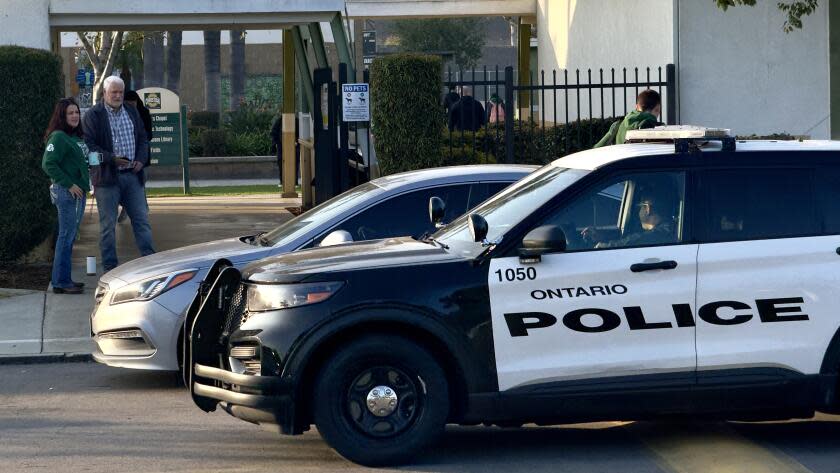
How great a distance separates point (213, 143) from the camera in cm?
3130

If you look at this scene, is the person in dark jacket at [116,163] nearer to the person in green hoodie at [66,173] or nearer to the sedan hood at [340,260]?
the person in green hoodie at [66,173]

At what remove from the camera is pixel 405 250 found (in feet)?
22.3

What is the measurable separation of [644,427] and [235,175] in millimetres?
23352

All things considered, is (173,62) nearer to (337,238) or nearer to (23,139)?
(23,139)

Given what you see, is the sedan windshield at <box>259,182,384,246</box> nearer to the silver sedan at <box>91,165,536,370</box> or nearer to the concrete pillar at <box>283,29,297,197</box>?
the silver sedan at <box>91,165,536,370</box>

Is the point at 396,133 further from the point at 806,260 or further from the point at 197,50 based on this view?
the point at 197,50

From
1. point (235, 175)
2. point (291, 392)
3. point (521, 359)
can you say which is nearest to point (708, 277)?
point (521, 359)

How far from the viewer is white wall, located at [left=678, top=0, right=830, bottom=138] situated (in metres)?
14.5

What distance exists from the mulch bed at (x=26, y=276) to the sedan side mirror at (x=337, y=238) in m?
5.30

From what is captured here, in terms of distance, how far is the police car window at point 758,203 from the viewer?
258 inches

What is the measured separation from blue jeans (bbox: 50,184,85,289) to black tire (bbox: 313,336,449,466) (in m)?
6.42

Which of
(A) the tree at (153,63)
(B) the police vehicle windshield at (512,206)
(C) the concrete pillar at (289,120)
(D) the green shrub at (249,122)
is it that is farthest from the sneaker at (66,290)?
(A) the tree at (153,63)

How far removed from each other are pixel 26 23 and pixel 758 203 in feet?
33.1

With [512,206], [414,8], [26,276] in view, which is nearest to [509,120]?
Result: [26,276]
